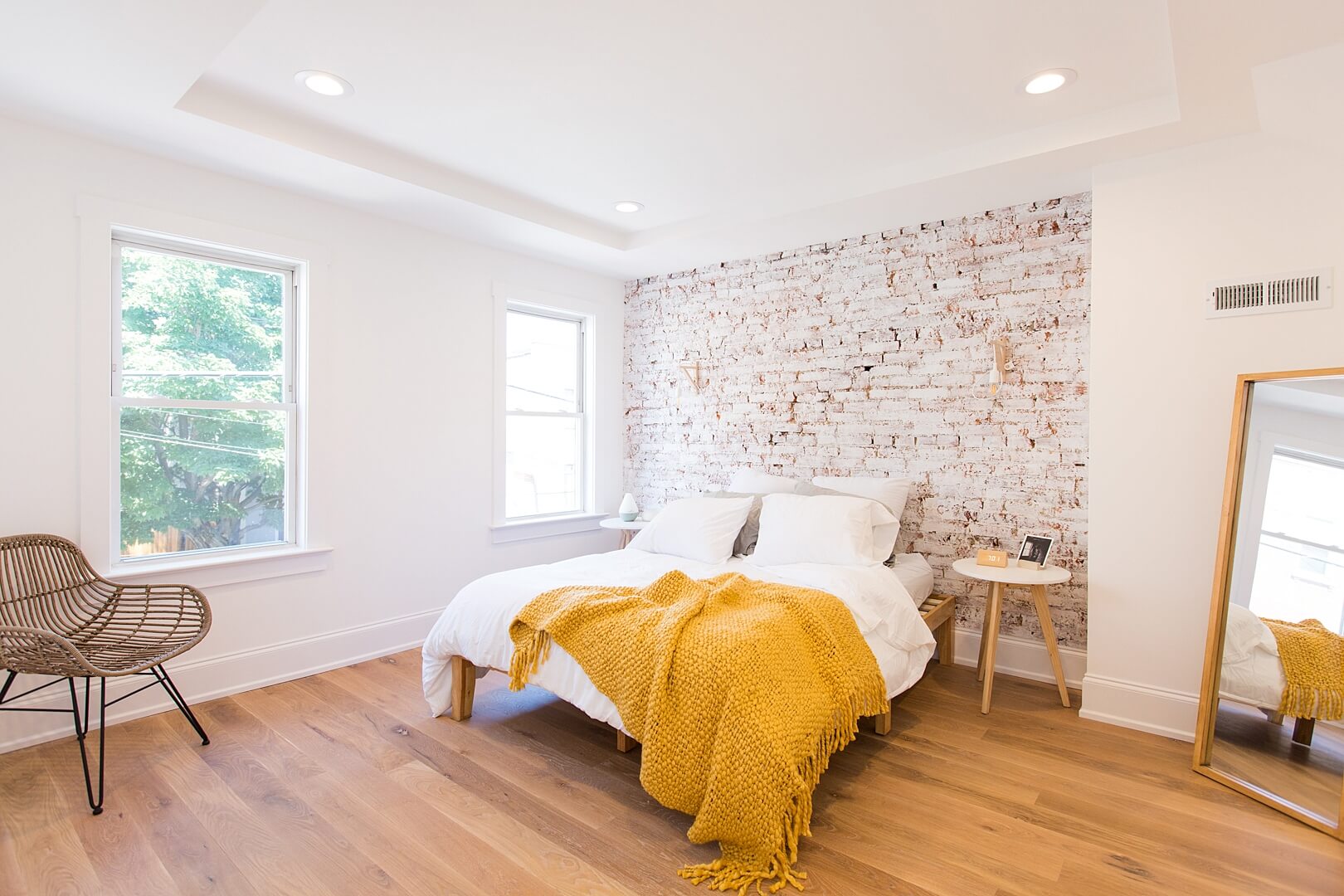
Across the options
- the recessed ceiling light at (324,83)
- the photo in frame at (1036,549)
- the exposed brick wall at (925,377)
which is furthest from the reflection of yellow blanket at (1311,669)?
the recessed ceiling light at (324,83)

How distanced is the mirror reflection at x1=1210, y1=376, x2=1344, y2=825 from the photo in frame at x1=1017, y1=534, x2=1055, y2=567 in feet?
2.55

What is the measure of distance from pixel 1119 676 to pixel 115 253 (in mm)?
4739

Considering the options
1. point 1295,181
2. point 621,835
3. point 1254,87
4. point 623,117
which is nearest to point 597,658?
point 621,835

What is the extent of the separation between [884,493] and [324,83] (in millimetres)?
3146

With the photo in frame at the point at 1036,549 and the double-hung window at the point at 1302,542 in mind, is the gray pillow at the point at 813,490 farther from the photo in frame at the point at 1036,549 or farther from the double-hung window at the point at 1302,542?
the double-hung window at the point at 1302,542

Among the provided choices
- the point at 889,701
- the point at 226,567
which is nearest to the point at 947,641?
the point at 889,701

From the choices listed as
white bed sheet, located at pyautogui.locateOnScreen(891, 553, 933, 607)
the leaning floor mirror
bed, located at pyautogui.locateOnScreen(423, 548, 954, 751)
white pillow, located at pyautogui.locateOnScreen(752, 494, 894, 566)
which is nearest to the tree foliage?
bed, located at pyautogui.locateOnScreen(423, 548, 954, 751)

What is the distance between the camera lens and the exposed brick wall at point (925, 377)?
3471 millimetres

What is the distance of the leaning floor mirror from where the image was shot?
7.45 feet

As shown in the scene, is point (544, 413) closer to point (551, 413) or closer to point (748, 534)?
point (551, 413)

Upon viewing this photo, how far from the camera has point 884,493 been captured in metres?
3.75

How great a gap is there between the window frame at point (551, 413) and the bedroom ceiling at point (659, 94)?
843mm

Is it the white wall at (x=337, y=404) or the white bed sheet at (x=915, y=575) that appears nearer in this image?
the white wall at (x=337, y=404)

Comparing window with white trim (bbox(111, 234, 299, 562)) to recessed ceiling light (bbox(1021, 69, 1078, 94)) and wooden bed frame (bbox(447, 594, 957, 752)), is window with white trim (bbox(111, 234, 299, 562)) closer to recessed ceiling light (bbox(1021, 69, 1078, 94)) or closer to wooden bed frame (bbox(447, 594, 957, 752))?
wooden bed frame (bbox(447, 594, 957, 752))
